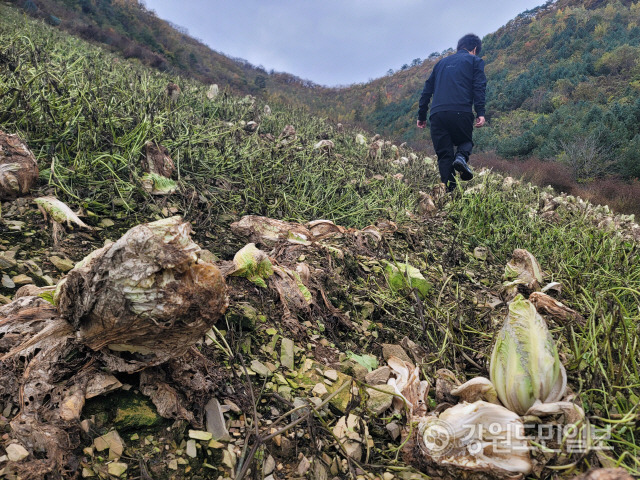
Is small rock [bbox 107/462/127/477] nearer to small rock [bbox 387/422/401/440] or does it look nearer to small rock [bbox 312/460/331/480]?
small rock [bbox 312/460/331/480]

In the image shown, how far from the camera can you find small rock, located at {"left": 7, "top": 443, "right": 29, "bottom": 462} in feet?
2.36

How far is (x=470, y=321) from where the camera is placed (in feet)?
5.39

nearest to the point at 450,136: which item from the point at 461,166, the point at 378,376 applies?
the point at 461,166

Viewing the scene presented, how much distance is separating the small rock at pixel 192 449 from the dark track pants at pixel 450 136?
14.0ft

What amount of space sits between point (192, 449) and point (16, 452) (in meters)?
0.35

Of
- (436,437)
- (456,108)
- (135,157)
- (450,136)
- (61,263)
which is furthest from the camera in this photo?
(450,136)

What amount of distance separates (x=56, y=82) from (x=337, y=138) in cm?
437

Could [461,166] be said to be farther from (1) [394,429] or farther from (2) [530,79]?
(2) [530,79]

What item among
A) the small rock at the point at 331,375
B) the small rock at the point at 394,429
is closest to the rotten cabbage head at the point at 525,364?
the small rock at the point at 394,429

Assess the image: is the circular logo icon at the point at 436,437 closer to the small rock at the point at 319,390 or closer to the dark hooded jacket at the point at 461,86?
the small rock at the point at 319,390

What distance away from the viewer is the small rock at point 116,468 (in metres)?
0.80

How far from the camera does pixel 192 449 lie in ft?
2.95

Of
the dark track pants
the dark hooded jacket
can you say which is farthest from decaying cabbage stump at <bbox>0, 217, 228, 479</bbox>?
the dark hooded jacket

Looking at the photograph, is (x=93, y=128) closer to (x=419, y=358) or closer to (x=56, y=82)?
(x=56, y=82)
